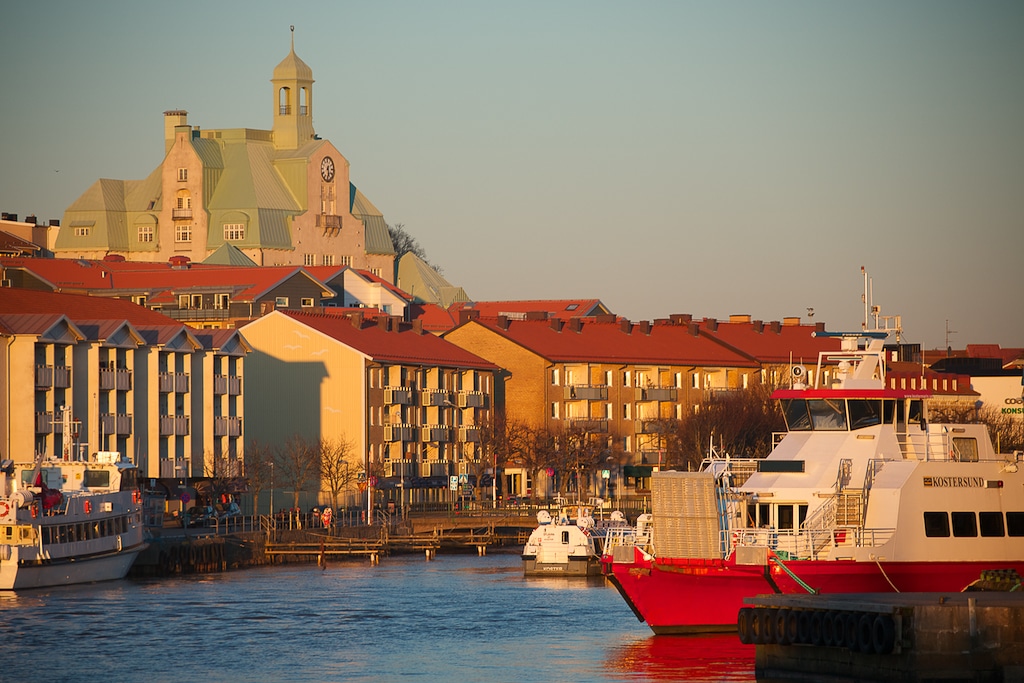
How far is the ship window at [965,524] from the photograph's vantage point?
54.5 metres

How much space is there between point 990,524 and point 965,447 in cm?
280

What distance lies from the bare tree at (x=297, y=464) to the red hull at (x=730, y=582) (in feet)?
220

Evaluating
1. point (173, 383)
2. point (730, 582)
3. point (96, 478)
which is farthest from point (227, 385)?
point (730, 582)

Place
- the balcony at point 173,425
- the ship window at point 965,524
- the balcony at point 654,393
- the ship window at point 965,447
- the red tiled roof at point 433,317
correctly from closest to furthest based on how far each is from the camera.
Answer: the ship window at point 965,524 → the ship window at point 965,447 → the balcony at point 173,425 → the balcony at point 654,393 → the red tiled roof at point 433,317

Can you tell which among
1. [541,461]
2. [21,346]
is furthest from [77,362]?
[541,461]

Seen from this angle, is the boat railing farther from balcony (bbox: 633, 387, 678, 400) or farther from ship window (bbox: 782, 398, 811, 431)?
balcony (bbox: 633, 387, 678, 400)

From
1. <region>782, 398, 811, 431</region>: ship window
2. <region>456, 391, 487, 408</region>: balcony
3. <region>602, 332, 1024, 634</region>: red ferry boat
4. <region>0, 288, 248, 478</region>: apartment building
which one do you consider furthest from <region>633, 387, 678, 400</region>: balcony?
<region>602, 332, 1024, 634</region>: red ferry boat

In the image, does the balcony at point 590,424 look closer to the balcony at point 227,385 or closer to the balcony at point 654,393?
the balcony at point 654,393

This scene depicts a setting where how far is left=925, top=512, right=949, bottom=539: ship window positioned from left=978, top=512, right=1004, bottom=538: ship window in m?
1.43

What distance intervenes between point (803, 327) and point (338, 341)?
63100mm

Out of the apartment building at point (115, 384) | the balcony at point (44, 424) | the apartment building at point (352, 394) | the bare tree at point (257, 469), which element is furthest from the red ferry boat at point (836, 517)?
the apartment building at point (352, 394)

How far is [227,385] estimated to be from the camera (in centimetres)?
12050

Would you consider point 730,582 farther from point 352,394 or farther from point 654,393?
point 654,393

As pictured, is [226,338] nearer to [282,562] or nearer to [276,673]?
[282,562]
